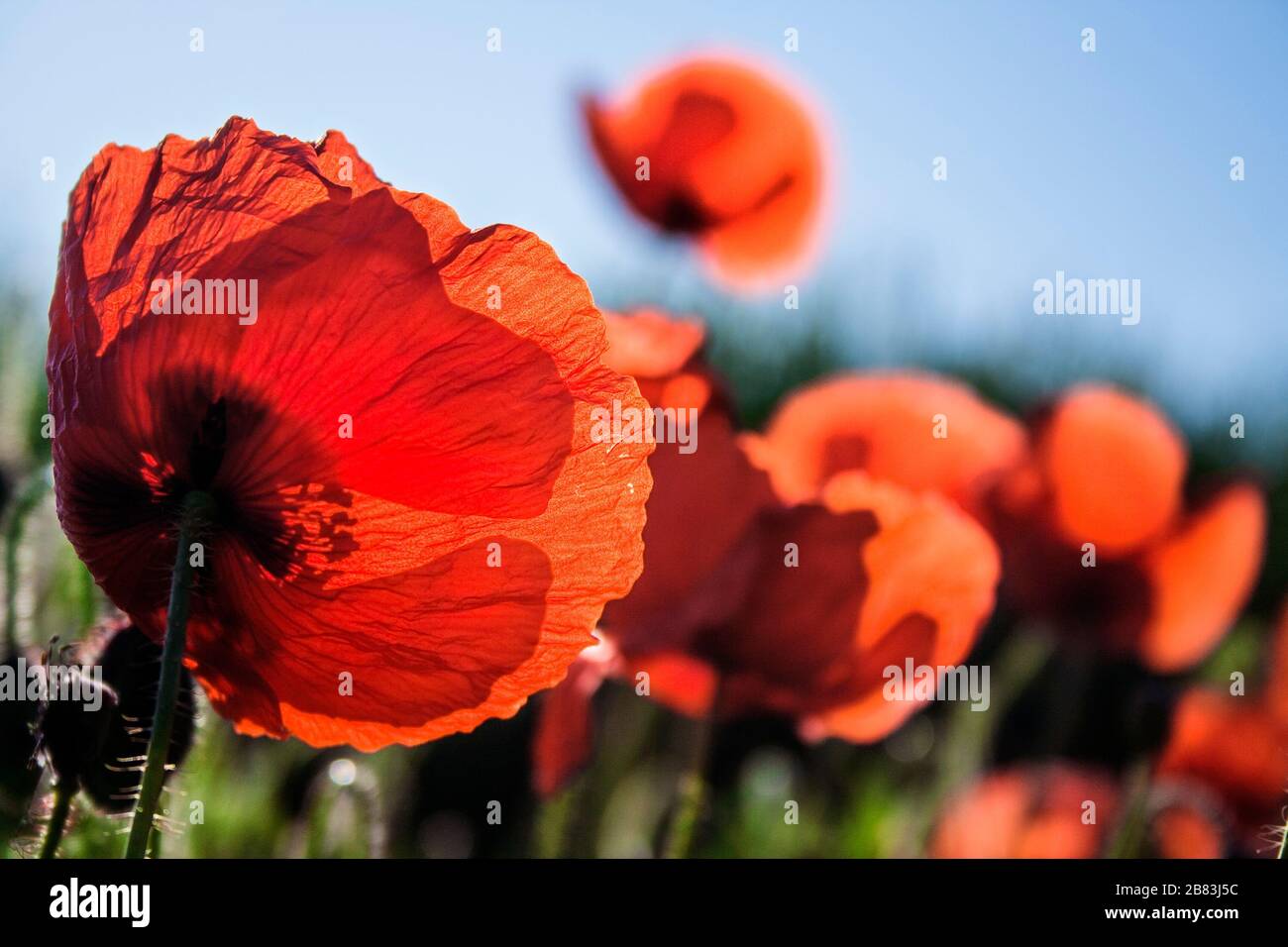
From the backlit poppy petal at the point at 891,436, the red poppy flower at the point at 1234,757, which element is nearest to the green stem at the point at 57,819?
the backlit poppy petal at the point at 891,436

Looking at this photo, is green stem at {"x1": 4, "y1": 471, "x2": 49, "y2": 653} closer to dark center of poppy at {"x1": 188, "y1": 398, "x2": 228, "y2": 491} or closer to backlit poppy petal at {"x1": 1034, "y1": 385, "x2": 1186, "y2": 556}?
dark center of poppy at {"x1": 188, "y1": 398, "x2": 228, "y2": 491}

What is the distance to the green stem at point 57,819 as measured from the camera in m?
0.40

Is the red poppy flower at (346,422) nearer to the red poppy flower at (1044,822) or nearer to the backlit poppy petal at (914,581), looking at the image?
the backlit poppy petal at (914,581)

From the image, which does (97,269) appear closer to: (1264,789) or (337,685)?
(337,685)

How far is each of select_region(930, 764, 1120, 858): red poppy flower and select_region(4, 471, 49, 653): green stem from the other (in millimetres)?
719

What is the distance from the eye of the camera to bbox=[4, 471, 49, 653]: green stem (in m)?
0.54

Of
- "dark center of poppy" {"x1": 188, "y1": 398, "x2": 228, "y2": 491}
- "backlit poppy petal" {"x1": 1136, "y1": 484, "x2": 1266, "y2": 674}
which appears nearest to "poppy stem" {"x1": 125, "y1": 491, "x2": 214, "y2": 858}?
"dark center of poppy" {"x1": 188, "y1": 398, "x2": 228, "y2": 491}

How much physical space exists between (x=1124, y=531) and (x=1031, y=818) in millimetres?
254

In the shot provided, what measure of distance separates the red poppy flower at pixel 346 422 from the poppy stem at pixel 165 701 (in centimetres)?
4

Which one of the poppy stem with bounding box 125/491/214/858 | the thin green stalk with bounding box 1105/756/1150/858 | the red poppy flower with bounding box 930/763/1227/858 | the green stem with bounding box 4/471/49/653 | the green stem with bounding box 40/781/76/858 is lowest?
the red poppy flower with bounding box 930/763/1227/858

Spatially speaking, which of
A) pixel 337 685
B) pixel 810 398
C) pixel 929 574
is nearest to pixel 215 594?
pixel 337 685

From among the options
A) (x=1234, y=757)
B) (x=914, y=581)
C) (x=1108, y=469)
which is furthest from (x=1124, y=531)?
(x=914, y=581)

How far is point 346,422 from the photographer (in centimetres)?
38
